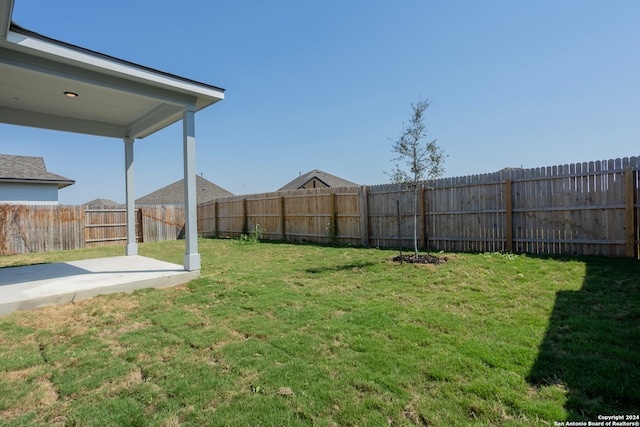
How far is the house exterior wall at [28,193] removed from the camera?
14.9 metres

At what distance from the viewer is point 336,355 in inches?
111

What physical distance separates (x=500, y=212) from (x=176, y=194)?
90.9ft

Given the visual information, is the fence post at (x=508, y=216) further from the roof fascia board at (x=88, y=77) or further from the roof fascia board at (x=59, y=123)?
the roof fascia board at (x=59, y=123)

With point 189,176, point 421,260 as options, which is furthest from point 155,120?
point 421,260

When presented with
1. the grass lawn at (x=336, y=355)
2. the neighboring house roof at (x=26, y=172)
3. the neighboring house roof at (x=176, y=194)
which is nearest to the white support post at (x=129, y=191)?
the grass lawn at (x=336, y=355)

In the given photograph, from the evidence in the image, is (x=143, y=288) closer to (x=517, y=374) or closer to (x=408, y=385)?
(x=408, y=385)

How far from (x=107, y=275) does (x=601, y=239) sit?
10250 mm

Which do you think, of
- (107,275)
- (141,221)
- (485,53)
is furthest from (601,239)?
(141,221)

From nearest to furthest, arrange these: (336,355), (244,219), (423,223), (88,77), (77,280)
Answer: (336,355) → (88,77) → (77,280) → (423,223) → (244,219)

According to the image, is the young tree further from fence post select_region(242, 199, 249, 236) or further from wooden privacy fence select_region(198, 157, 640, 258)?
fence post select_region(242, 199, 249, 236)

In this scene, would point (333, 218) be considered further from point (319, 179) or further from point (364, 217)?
point (319, 179)

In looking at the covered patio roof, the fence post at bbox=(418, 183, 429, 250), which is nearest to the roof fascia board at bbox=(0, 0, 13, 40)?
the covered patio roof

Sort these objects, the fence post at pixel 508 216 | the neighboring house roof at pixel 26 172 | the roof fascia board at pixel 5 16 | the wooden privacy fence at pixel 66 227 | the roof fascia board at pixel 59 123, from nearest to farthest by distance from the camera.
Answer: the roof fascia board at pixel 5 16, the roof fascia board at pixel 59 123, the fence post at pixel 508 216, the wooden privacy fence at pixel 66 227, the neighboring house roof at pixel 26 172

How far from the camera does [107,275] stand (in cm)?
602
